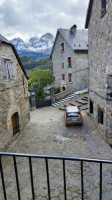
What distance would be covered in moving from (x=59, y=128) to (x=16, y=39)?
392 ft

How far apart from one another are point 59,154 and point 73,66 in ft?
48.8

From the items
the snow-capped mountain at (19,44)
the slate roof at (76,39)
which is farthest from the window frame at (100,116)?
the snow-capped mountain at (19,44)

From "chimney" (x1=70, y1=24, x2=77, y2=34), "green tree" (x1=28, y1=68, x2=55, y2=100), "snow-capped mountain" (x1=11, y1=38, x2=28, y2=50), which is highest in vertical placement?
"snow-capped mountain" (x1=11, y1=38, x2=28, y2=50)

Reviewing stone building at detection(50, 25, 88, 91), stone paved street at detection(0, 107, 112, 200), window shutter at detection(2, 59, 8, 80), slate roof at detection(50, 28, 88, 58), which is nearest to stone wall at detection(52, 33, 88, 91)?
stone building at detection(50, 25, 88, 91)

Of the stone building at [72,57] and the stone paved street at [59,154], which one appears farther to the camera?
the stone building at [72,57]

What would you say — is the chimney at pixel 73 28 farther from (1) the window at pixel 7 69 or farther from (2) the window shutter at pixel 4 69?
(2) the window shutter at pixel 4 69

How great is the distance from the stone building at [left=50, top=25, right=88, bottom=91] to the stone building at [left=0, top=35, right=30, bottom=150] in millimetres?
10743

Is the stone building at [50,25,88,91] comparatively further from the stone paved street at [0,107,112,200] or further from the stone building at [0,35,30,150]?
the stone building at [0,35,30,150]

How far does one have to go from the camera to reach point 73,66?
761 inches

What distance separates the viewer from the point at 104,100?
7855 millimetres

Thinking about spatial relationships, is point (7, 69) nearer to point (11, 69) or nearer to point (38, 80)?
point (11, 69)

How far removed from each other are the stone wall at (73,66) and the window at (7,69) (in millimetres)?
12224

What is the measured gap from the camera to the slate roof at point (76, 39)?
18.9 m

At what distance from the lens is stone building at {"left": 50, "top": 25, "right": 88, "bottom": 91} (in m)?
19.1
